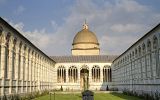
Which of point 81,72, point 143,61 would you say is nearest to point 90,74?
point 81,72

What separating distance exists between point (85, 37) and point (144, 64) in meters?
46.6

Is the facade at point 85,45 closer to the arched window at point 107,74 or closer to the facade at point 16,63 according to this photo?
the arched window at point 107,74

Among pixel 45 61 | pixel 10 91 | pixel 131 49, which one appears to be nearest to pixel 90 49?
pixel 45 61

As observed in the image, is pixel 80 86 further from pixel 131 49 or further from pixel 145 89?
pixel 145 89

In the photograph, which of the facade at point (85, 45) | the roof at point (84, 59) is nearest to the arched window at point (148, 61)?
the roof at point (84, 59)

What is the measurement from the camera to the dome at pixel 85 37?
271 feet

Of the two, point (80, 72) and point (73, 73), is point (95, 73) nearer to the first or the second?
point (80, 72)

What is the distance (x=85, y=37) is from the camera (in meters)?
83.2

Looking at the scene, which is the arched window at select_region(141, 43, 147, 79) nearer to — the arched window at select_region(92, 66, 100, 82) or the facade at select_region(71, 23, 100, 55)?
the arched window at select_region(92, 66, 100, 82)

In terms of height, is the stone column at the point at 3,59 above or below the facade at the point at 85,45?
below

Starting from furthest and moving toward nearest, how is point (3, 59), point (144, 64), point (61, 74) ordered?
point (61, 74), point (144, 64), point (3, 59)

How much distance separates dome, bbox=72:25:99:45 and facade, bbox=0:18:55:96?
119 ft

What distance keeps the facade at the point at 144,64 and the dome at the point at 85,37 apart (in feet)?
99.7

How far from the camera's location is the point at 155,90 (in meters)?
32.1
